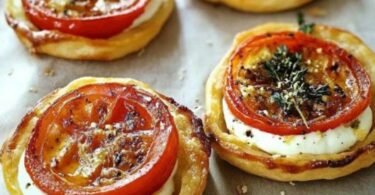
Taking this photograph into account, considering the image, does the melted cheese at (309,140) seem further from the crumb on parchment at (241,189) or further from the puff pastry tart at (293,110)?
the crumb on parchment at (241,189)

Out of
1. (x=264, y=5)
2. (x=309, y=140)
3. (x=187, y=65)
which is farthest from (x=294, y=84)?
(x=264, y=5)

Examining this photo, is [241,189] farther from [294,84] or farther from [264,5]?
[264,5]

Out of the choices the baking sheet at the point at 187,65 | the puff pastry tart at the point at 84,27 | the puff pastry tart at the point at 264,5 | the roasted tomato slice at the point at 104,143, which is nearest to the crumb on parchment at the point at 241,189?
the baking sheet at the point at 187,65

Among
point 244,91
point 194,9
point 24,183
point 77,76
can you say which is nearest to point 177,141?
point 244,91

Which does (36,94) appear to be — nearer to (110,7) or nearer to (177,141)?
(110,7)

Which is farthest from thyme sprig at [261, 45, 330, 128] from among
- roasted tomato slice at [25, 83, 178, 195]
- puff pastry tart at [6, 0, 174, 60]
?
puff pastry tart at [6, 0, 174, 60]

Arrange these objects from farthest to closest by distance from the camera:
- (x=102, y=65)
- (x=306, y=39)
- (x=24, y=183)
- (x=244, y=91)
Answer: (x=102, y=65) < (x=306, y=39) < (x=244, y=91) < (x=24, y=183)

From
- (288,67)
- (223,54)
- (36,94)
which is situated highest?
(288,67)
